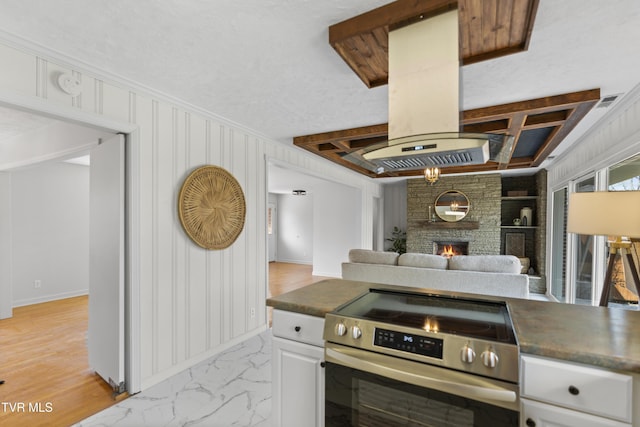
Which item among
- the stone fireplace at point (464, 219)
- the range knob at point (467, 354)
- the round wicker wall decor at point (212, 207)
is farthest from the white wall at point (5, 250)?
the stone fireplace at point (464, 219)

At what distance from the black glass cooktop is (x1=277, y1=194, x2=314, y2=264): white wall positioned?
7.54 m

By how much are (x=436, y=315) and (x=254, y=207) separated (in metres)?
2.41

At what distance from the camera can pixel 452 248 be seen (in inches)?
259

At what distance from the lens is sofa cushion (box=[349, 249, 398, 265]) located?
3.76m

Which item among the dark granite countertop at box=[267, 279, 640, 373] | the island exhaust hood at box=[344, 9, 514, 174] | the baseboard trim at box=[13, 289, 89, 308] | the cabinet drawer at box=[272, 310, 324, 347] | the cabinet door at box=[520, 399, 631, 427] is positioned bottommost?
the baseboard trim at box=[13, 289, 89, 308]

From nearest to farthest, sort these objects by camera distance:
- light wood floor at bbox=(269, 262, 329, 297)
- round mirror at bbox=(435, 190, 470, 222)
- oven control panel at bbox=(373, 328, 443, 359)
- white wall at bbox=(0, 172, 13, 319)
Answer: oven control panel at bbox=(373, 328, 443, 359) < white wall at bbox=(0, 172, 13, 319) < light wood floor at bbox=(269, 262, 329, 297) < round mirror at bbox=(435, 190, 470, 222)

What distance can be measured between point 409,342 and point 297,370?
69 centimetres

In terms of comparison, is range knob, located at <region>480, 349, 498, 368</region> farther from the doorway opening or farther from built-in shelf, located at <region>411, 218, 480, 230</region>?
built-in shelf, located at <region>411, 218, 480, 230</region>

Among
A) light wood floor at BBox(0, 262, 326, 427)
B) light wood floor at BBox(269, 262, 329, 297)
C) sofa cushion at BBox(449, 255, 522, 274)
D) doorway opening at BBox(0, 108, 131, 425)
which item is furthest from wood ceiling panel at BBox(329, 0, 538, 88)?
light wood floor at BBox(269, 262, 329, 297)

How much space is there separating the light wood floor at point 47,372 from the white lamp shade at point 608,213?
11.1 feet

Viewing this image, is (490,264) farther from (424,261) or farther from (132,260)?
(132,260)

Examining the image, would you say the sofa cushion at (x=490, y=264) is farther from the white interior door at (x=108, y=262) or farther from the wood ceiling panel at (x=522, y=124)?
the white interior door at (x=108, y=262)

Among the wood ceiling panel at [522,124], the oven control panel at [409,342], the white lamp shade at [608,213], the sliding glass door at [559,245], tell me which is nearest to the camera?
the oven control panel at [409,342]

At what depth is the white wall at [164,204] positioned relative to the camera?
71.1 inches
